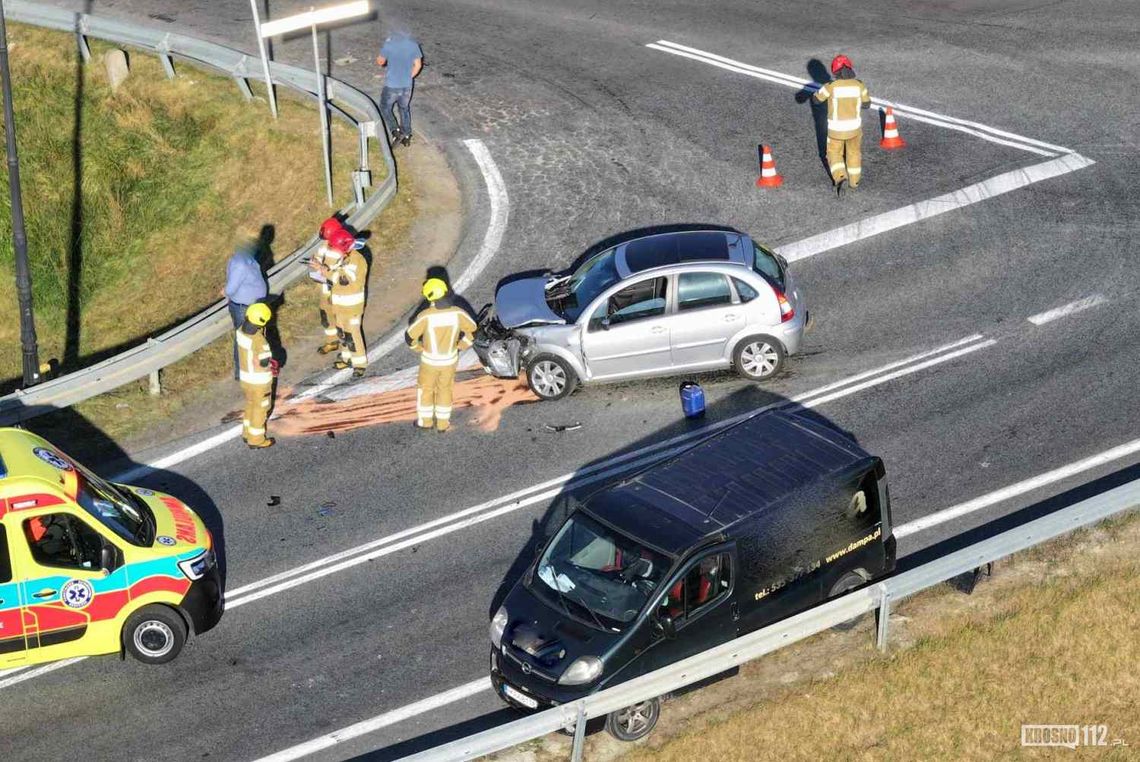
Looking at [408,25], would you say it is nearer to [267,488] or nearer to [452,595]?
[267,488]

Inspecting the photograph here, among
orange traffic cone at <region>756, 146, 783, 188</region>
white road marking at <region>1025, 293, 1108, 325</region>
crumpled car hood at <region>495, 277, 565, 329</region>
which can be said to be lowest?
white road marking at <region>1025, 293, 1108, 325</region>

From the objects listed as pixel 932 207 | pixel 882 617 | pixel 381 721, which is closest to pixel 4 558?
pixel 381 721

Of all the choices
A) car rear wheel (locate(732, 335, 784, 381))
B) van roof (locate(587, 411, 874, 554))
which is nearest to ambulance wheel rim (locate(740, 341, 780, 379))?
car rear wheel (locate(732, 335, 784, 381))

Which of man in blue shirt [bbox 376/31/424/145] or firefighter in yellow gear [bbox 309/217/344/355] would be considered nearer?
firefighter in yellow gear [bbox 309/217/344/355]

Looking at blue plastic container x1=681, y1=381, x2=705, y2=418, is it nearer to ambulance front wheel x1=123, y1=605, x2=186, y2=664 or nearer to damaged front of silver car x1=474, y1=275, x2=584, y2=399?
damaged front of silver car x1=474, y1=275, x2=584, y2=399

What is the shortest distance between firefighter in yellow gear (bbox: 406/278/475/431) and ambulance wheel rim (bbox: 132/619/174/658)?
14.7 ft

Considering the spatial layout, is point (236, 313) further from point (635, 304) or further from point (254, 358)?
point (635, 304)

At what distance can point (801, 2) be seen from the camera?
94.6ft

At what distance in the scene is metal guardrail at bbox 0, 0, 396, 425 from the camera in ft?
57.2

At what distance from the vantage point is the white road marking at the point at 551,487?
14.7m

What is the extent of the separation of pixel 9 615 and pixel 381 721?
3484 millimetres

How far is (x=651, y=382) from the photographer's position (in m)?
17.5

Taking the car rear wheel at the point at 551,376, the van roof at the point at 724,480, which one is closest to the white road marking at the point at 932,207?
the car rear wheel at the point at 551,376

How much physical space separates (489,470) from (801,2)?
16.4 m
